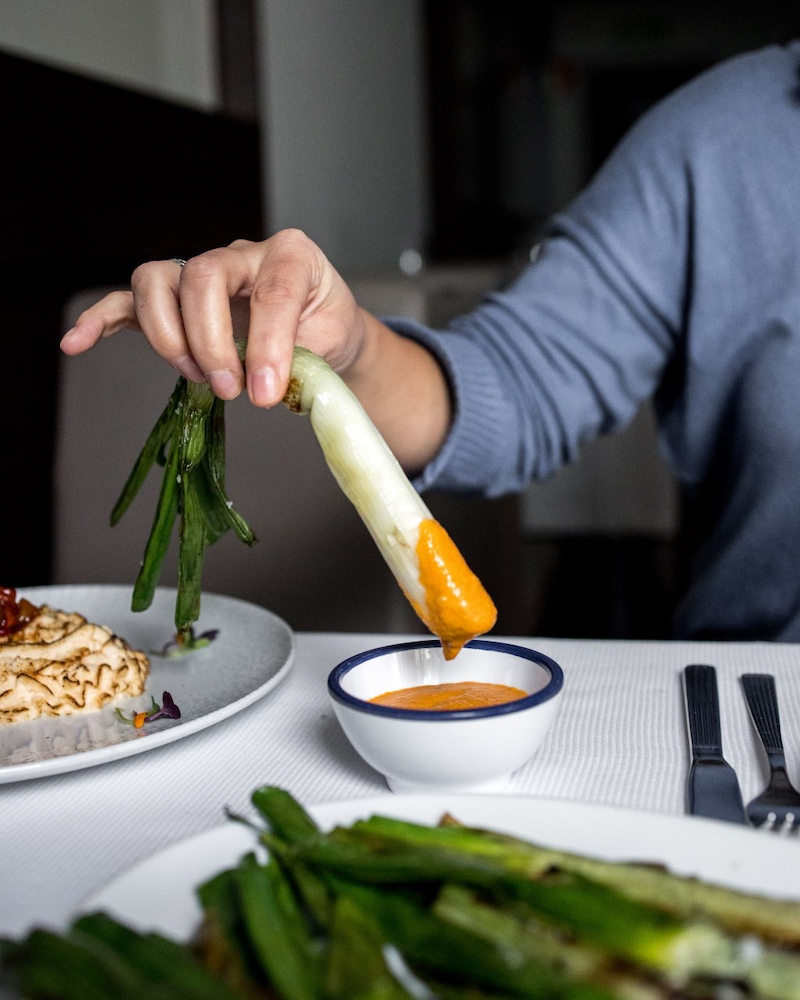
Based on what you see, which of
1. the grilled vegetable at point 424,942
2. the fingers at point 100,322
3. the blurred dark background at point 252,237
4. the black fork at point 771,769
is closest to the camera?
the grilled vegetable at point 424,942

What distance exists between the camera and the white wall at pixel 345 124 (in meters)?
2.71

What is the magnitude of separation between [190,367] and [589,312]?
0.65 meters

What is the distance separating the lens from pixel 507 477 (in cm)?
123

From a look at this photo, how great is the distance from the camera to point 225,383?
27.0 inches

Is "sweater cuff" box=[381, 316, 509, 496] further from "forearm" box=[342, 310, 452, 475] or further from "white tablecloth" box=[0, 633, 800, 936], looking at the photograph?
"white tablecloth" box=[0, 633, 800, 936]

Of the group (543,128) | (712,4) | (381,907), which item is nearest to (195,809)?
(381,907)

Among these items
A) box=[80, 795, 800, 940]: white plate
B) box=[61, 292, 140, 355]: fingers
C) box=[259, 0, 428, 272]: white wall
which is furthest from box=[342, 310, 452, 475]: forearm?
box=[259, 0, 428, 272]: white wall

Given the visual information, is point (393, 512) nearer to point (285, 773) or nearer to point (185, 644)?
point (285, 773)

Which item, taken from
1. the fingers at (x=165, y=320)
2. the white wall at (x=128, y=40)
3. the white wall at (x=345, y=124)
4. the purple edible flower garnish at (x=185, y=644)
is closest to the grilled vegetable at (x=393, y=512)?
the fingers at (x=165, y=320)

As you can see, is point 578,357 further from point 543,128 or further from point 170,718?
point 543,128

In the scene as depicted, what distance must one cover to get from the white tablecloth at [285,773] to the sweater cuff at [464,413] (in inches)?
14.7

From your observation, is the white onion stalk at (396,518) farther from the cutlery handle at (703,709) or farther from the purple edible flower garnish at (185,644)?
the purple edible flower garnish at (185,644)

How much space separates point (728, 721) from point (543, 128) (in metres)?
7.90

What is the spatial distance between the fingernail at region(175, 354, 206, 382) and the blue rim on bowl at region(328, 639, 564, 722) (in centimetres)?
24
